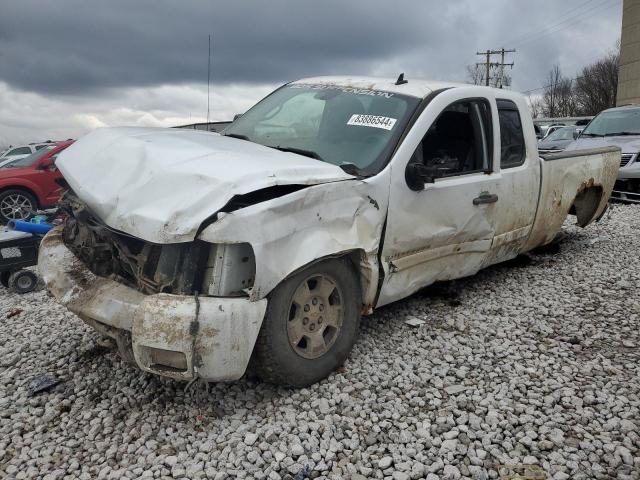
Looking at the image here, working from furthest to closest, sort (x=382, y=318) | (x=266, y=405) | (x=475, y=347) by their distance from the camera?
(x=382, y=318) < (x=475, y=347) < (x=266, y=405)

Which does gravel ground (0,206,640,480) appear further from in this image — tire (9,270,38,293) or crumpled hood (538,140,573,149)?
crumpled hood (538,140,573,149)

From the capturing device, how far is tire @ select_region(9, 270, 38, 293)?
5328mm

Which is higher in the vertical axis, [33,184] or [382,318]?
[33,184]

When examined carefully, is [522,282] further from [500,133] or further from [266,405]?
[266,405]

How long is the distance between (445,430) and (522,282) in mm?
2832

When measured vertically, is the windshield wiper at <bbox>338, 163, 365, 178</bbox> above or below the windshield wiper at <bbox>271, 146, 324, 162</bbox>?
below

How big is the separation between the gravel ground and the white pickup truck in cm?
35

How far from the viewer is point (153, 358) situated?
8.63ft

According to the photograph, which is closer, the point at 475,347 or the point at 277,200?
the point at 277,200

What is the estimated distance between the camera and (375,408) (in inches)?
119

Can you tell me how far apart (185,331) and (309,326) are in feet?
2.70

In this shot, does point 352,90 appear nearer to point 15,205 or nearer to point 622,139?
point 622,139

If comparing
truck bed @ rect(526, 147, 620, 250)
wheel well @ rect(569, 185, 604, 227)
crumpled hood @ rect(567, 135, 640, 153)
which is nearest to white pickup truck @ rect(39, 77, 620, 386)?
truck bed @ rect(526, 147, 620, 250)

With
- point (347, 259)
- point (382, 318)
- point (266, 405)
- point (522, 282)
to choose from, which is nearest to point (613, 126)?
point (522, 282)
